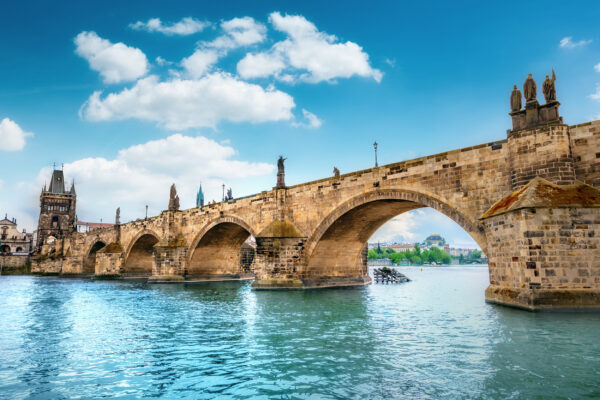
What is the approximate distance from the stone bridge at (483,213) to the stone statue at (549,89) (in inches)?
9.7

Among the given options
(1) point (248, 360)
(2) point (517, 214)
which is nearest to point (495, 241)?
(2) point (517, 214)

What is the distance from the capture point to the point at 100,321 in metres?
14.9

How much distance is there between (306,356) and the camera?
8.87m

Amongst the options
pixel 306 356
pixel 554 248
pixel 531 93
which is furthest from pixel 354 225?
pixel 306 356

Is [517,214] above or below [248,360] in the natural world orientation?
above

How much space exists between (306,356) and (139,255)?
160 ft

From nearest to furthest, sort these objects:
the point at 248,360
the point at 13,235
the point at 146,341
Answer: the point at 248,360
the point at 146,341
the point at 13,235

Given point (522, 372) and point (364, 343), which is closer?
point (522, 372)

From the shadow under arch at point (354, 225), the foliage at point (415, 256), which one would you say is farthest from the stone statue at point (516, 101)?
the foliage at point (415, 256)

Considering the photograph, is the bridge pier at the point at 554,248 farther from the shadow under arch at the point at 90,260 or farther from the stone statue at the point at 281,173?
the shadow under arch at the point at 90,260

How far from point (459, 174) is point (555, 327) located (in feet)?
26.7

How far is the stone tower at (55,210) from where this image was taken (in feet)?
314

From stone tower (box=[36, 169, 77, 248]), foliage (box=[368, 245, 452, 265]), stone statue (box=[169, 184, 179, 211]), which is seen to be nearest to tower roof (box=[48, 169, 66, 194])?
stone tower (box=[36, 169, 77, 248])

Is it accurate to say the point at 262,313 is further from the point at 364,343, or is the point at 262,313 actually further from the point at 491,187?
the point at 491,187
